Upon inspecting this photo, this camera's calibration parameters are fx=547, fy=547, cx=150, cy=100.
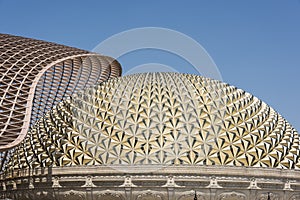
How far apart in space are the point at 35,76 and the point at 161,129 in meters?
15.9

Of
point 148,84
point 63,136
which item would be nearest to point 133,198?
point 63,136

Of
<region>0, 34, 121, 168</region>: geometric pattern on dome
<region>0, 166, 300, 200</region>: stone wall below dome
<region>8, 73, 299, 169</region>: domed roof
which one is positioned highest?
<region>0, 34, 121, 168</region>: geometric pattern on dome

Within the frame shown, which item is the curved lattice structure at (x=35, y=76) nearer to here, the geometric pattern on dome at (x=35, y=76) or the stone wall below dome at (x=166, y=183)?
the geometric pattern on dome at (x=35, y=76)

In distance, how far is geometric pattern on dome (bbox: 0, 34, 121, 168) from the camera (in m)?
48.9

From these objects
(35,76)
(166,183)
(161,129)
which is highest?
(35,76)

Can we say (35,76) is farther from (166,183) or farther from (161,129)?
(166,183)

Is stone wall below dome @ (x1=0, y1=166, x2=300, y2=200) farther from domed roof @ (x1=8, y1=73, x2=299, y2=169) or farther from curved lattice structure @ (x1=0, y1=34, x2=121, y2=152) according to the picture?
curved lattice structure @ (x1=0, y1=34, x2=121, y2=152)

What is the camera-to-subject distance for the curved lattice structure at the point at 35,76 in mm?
48875

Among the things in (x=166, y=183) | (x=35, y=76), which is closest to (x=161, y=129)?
(x=166, y=183)

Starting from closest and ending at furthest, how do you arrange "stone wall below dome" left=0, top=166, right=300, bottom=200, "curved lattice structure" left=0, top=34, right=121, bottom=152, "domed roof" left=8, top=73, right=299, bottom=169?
"stone wall below dome" left=0, top=166, right=300, bottom=200 < "domed roof" left=8, top=73, right=299, bottom=169 < "curved lattice structure" left=0, top=34, right=121, bottom=152

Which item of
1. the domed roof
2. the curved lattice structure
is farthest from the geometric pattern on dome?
the domed roof

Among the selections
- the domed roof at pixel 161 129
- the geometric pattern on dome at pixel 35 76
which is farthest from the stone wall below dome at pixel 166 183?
the geometric pattern on dome at pixel 35 76

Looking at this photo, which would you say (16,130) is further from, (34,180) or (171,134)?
(171,134)

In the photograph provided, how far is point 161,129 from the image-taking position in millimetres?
47969
